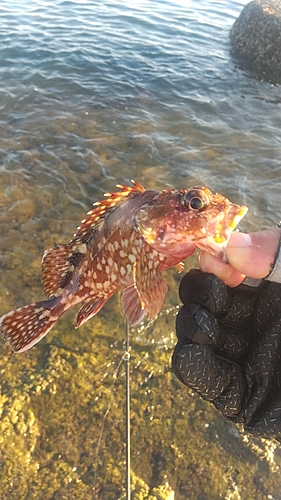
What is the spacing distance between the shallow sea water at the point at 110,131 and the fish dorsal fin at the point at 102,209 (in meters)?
2.42

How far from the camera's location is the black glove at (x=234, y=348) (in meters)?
3.36

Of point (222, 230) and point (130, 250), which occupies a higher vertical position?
point (222, 230)

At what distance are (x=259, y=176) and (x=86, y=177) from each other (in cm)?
402

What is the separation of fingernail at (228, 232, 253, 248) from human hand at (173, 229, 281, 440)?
Result: 44 mm

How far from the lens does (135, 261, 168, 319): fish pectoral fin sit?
3445mm

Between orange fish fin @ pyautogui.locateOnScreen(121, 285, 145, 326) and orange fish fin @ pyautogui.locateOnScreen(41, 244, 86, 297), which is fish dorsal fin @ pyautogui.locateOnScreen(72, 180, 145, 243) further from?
orange fish fin @ pyautogui.locateOnScreen(121, 285, 145, 326)

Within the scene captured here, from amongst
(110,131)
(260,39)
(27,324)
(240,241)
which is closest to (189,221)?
(240,241)

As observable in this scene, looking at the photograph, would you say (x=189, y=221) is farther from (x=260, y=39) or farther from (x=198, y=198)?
(x=260, y=39)

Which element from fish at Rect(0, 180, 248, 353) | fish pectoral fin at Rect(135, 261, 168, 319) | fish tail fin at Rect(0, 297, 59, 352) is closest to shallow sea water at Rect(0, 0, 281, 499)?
fish tail fin at Rect(0, 297, 59, 352)

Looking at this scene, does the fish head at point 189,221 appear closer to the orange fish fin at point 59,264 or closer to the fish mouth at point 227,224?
the fish mouth at point 227,224

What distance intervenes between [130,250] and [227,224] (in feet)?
3.12

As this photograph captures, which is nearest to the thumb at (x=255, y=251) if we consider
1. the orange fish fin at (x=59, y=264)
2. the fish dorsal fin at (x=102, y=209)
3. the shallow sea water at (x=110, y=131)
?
the fish dorsal fin at (x=102, y=209)

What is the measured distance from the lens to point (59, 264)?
13.0ft

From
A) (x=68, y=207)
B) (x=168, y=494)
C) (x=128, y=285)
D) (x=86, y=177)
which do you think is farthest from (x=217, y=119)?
(x=168, y=494)
